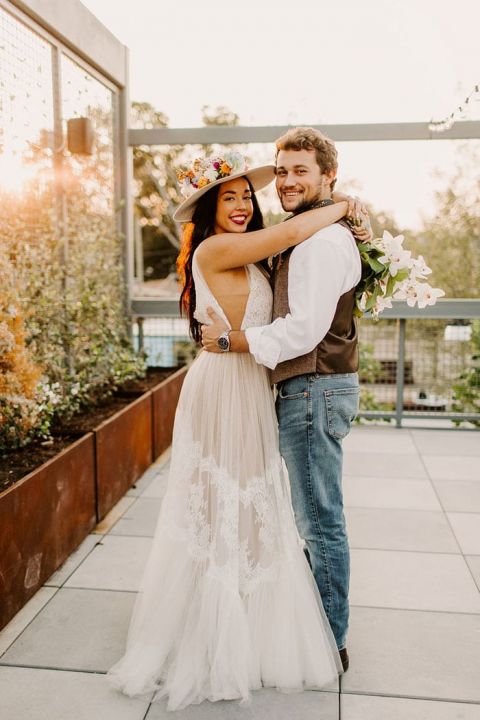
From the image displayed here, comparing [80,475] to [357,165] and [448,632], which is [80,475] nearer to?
[448,632]

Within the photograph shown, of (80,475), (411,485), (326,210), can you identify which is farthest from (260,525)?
(411,485)

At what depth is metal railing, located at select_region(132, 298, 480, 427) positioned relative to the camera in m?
5.58

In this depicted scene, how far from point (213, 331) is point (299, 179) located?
555mm

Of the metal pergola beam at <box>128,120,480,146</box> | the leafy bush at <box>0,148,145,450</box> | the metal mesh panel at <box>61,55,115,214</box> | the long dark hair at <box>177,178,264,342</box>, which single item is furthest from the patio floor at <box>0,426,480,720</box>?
the metal pergola beam at <box>128,120,480,146</box>

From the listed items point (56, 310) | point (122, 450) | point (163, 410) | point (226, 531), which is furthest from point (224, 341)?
point (163, 410)

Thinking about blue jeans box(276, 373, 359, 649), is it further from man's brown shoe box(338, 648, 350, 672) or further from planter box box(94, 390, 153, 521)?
planter box box(94, 390, 153, 521)

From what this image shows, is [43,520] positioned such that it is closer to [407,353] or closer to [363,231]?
[363,231]

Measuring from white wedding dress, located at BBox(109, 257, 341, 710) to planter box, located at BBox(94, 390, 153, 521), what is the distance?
1.30 meters

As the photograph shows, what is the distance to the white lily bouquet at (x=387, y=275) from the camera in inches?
86.3

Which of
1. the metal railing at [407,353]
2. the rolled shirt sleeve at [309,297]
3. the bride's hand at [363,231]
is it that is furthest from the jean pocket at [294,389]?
the metal railing at [407,353]

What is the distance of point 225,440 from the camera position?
7.22 feet

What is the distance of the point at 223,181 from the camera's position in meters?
2.15

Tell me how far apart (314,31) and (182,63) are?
2715mm

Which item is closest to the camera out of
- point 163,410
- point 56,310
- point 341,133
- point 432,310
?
point 56,310
